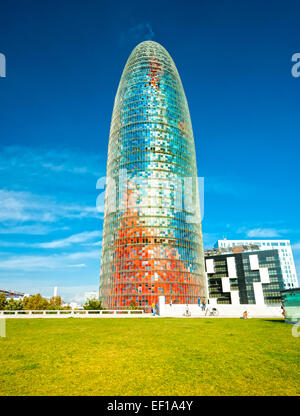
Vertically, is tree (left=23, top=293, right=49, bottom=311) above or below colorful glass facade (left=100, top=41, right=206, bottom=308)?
below

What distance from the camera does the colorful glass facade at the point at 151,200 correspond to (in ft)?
245

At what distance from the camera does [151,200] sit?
82.2 m

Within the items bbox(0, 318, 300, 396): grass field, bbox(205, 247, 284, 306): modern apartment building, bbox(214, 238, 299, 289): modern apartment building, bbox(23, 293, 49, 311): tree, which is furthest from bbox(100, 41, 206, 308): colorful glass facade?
bbox(214, 238, 299, 289): modern apartment building

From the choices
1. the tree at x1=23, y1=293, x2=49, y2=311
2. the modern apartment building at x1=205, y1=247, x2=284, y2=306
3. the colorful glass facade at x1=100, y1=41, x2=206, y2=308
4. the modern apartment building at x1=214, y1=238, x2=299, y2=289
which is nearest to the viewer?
the colorful glass facade at x1=100, y1=41, x2=206, y2=308

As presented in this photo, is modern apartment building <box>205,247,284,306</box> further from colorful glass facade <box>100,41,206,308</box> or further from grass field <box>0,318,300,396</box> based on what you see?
grass field <box>0,318,300,396</box>

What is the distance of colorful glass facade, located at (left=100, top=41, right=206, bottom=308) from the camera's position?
74.6m

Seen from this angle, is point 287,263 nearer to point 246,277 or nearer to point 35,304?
point 246,277

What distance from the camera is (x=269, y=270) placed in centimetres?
10650

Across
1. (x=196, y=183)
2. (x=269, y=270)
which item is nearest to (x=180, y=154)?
(x=196, y=183)

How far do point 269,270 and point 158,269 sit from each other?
58583 millimetres

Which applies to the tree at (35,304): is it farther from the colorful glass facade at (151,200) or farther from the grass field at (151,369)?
the grass field at (151,369)

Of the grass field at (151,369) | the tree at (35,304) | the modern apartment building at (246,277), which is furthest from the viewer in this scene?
the modern apartment building at (246,277)

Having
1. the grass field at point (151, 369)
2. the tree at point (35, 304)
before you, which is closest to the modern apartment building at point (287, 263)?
the tree at point (35, 304)
